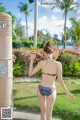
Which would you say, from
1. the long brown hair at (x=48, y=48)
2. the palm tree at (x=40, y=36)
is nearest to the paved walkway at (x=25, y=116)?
the long brown hair at (x=48, y=48)

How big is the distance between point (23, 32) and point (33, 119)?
65.0 meters

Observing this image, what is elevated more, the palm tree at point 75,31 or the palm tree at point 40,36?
the palm tree at point 75,31

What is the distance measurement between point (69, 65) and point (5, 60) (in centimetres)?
1073

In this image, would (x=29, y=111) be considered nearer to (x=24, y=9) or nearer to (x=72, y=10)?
(x=72, y=10)

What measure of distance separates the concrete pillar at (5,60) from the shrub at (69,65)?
1049 centimetres

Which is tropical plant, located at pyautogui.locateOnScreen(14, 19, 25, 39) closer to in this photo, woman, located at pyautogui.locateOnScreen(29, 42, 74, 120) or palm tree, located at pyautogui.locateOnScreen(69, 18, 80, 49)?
palm tree, located at pyautogui.locateOnScreen(69, 18, 80, 49)

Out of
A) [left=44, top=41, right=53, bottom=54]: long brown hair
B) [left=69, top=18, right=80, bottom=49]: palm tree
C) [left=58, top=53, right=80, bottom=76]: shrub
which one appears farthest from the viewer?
[left=69, top=18, right=80, bottom=49]: palm tree

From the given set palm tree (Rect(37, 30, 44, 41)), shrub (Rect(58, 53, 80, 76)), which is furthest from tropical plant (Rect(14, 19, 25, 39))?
shrub (Rect(58, 53, 80, 76))

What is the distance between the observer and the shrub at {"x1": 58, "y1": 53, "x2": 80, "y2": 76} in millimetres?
16734

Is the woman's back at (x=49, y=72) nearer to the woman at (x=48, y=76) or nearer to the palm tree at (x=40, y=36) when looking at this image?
the woman at (x=48, y=76)

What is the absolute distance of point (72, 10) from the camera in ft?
192

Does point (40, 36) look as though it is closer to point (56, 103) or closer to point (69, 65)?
point (69, 65)

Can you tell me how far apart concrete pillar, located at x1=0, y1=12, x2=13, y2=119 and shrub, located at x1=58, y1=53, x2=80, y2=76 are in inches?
413

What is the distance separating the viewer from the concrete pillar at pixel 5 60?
620 cm
